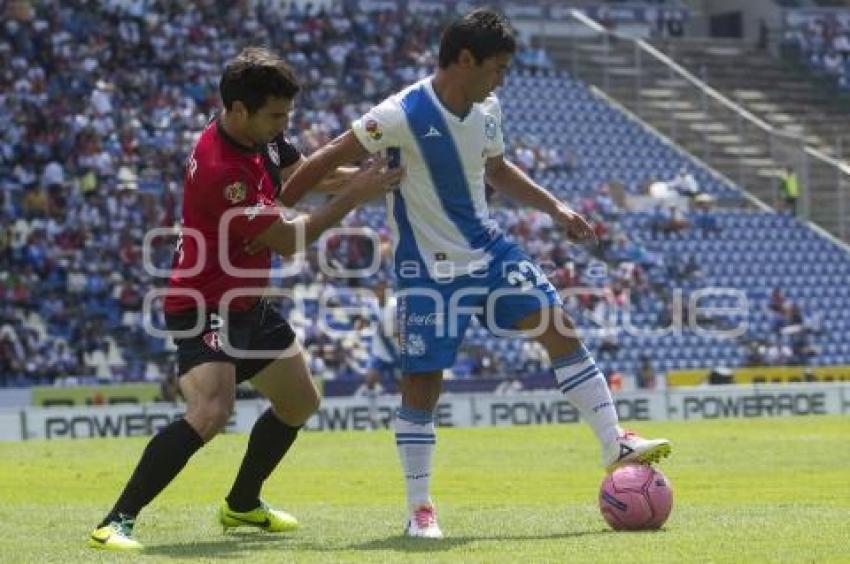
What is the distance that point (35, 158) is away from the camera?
35188mm

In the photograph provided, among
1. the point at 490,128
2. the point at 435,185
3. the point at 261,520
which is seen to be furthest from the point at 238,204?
the point at 261,520

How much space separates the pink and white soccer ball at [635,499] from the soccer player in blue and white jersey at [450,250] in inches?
7.6

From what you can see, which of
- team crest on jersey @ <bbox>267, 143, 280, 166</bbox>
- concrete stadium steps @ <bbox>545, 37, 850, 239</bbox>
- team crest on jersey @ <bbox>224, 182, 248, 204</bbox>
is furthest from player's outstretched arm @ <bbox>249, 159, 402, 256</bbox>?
concrete stadium steps @ <bbox>545, 37, 850, 239</bbox>

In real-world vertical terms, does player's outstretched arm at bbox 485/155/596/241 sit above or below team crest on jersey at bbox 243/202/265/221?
below

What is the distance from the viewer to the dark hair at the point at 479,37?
391 inches

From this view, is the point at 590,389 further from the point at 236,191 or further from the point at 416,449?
the point at 236,191

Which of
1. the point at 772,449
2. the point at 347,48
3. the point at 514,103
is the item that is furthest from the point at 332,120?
the point at 772,449

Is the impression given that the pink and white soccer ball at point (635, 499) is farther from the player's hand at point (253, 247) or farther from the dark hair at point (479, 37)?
the dark hair at point (479, 37)

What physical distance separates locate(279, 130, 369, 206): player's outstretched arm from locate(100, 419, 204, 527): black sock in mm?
1418

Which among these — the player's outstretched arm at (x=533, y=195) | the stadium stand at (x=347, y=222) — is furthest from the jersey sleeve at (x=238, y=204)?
the stadium stand at (x=347, y=222)

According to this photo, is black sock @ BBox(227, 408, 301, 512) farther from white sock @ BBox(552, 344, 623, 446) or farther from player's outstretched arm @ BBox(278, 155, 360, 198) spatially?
white sock @ BBox(552, 344, 623, 446)

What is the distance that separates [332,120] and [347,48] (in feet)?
11.2

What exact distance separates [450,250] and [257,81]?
56.4 inches

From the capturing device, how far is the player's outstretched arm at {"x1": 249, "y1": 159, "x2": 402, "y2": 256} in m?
9.32
